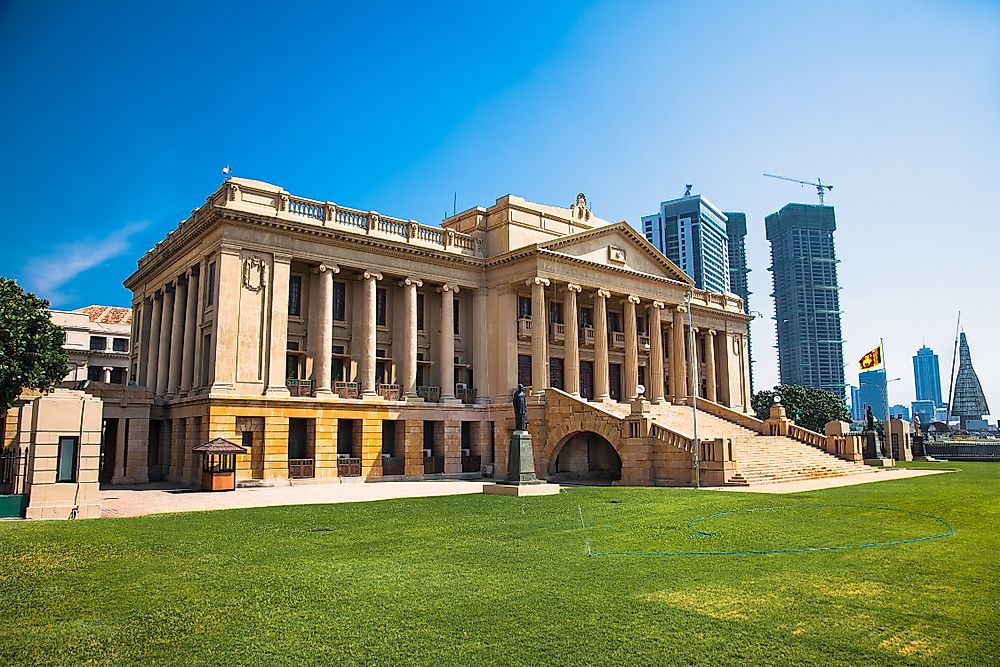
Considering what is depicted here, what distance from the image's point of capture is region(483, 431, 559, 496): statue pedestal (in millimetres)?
27000

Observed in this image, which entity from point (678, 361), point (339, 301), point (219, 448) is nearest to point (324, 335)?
point (339, 301)

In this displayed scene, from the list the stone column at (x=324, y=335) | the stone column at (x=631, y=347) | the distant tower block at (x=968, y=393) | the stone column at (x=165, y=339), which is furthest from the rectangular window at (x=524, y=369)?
the distant tower block at (x=968, y=393)

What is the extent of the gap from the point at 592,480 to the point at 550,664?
110 feet

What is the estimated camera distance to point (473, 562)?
12688 millimetres

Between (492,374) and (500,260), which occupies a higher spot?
(500,260)

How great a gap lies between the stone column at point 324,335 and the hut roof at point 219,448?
657cm

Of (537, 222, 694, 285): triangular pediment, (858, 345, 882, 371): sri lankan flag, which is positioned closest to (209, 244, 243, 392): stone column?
(537, 222, 694, 285): triangular pediment

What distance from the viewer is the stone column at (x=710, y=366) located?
199ft

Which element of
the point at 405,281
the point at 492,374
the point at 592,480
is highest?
the point at 405,281

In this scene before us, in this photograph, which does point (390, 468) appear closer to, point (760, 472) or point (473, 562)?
point (760, 472)

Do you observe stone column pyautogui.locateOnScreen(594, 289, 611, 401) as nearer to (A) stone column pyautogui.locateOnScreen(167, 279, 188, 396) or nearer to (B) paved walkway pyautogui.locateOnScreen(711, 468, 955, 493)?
(B) paved walkway pyautogui.locateOnScreen(711, 468, 955, 493)

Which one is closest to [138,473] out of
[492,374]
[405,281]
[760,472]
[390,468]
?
[390,468]

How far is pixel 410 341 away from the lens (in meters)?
43.5

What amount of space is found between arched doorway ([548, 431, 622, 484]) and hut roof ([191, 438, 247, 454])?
54.5 feet
